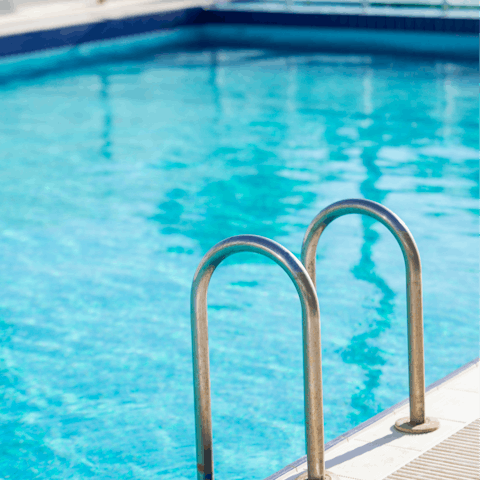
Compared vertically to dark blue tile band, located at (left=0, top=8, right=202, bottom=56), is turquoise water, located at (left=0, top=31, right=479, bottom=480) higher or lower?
lower

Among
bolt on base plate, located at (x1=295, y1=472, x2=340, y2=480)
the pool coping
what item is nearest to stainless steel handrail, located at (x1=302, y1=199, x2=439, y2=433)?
bolt on base plate, located at (x1=295, y1=472, x2=340, y2=480)

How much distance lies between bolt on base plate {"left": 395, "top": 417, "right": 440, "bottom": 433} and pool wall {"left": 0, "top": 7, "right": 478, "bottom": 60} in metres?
10.5

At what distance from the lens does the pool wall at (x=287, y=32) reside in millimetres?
13008

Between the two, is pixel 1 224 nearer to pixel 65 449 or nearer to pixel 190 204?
pixel 190 204

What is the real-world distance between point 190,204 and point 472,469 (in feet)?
14.7

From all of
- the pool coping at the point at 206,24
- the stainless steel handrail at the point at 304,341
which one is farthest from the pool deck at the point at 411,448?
the pool coping at the point at 206,24

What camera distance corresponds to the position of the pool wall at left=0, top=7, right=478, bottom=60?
13.0 metres

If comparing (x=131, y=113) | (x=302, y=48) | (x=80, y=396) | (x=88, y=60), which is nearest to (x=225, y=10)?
(x=302, y=48)

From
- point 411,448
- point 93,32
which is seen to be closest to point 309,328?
point 411,448

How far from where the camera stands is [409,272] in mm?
2705

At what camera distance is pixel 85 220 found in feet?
21.1

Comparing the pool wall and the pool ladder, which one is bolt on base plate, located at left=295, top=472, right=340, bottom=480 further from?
the pool wall

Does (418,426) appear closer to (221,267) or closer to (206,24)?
(221,267)

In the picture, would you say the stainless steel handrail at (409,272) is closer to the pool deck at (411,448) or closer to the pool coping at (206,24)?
the pool deck at (411,448)
